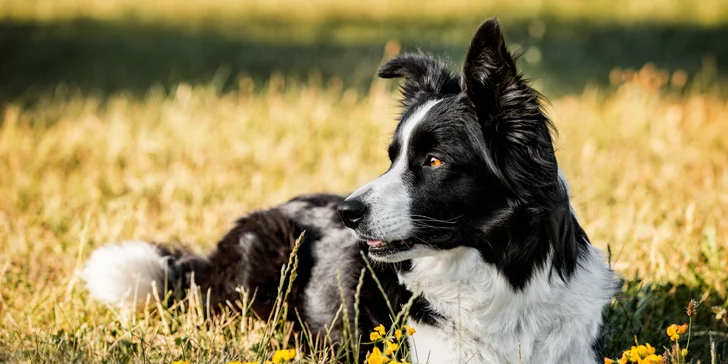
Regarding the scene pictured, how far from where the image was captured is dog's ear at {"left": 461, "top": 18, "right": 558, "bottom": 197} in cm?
287

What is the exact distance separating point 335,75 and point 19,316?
6947mm

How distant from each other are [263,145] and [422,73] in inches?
147

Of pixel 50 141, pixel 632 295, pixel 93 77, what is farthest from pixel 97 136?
pixel 632 295

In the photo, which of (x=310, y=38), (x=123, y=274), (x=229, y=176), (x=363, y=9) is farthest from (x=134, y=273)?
(x=363, y=9)

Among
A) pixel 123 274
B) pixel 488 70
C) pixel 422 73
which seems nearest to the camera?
pixel 488 70

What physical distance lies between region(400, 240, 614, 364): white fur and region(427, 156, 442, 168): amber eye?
35 centimetres

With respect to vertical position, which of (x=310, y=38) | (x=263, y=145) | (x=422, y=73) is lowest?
(x=263, y=145)

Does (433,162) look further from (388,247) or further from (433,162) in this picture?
(388,247)

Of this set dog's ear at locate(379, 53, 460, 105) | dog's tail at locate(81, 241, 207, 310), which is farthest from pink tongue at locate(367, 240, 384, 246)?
dog's tail at locate(81, 241, 207, 310)

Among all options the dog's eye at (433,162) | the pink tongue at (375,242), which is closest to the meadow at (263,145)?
the pink tongue at (375,242)

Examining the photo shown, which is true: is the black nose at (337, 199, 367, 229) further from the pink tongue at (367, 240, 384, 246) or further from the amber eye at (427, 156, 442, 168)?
the amber eye at (427, 156, 442, 168)

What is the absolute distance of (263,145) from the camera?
277 inches

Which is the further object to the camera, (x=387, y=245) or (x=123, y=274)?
(x=123, y=274)

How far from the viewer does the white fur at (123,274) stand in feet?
13.1
